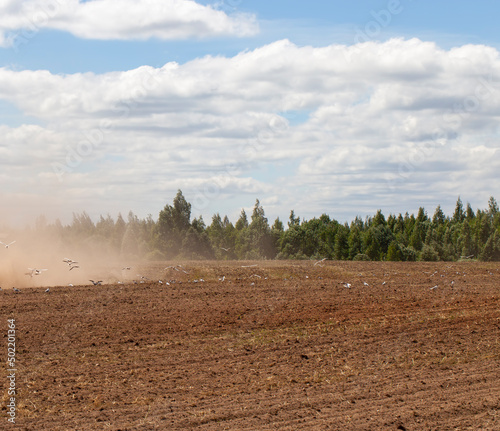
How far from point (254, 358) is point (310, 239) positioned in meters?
96.7

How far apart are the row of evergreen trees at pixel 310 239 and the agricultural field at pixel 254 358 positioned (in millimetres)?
51693

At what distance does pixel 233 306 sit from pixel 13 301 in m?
9.95

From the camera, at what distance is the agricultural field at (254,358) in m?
12.7

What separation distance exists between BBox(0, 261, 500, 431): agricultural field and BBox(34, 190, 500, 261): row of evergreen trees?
170 feet

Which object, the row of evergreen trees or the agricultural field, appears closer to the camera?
the agricultural field

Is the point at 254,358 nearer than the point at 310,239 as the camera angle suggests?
Yes

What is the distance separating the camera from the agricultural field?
500 inches

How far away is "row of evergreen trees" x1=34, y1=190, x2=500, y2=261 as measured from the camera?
286ft

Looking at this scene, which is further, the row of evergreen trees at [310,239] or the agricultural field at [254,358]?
the row of evergreen trees at [310,239]

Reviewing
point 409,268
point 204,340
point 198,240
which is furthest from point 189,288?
point 198,240

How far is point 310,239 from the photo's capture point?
113625mm

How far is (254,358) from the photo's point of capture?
17656 mm

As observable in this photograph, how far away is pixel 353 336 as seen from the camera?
2009 cm

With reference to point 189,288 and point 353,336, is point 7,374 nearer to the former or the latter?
point 353,336
